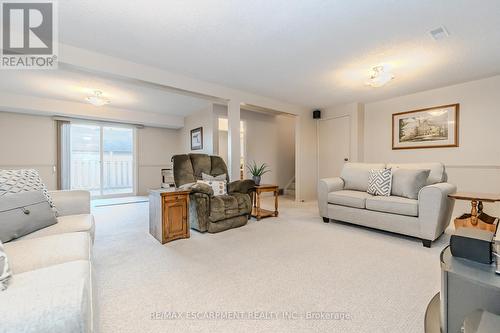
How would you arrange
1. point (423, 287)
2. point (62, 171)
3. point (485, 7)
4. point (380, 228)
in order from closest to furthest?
1. point (423, 287)
2. point (485, 7)
3. point (380, 228)
4. point (62, 171)

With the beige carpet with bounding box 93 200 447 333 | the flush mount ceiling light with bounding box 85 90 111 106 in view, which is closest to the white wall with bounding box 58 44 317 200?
the flush mount ceiling light with bounding box 85 90 111 106

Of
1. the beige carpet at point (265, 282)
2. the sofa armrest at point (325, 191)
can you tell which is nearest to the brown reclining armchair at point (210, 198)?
the beige carpet at point (265, 282)

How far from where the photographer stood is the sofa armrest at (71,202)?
186 cm

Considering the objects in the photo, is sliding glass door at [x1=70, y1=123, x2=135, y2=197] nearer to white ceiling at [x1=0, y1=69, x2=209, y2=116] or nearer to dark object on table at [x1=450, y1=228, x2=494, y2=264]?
white ceiling at [x1=0, y1=69, x2=209, y2=116]

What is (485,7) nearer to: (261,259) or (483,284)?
(483,284)

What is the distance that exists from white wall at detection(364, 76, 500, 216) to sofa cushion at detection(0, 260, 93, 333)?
4.84m

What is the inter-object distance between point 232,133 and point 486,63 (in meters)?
3.60

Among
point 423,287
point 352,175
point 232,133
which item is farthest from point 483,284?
point 232,133

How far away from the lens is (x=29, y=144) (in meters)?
4.66

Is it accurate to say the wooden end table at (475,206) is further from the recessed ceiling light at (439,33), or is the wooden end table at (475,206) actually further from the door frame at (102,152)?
the door frame at (102,152)

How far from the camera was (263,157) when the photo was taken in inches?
231

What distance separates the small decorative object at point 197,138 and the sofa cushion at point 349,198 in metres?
3.40

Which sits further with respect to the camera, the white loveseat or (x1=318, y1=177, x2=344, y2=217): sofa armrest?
(x1=318, y1=177, x2=344, y2=217): sofa armrest

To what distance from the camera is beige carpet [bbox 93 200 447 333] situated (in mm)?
1206
